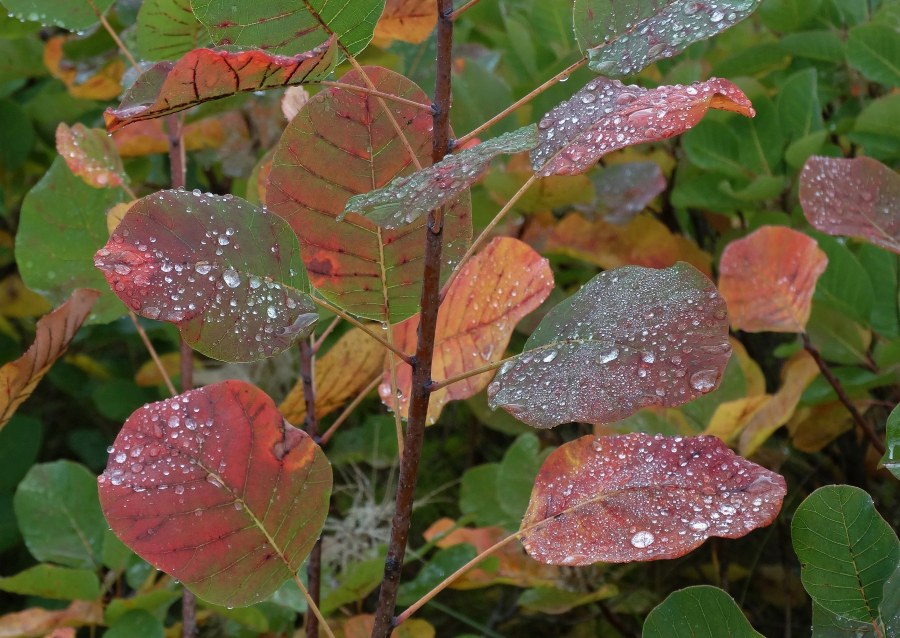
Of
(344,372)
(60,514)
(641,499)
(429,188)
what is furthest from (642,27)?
(60,514)

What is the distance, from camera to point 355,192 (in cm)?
59

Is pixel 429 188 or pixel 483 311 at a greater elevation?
pixel 429 188

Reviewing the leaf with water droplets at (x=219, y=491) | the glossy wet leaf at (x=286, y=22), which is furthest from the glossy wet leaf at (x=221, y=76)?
the leaf with water droplets at (x=219, y=491)

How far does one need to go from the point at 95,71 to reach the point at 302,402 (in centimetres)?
77

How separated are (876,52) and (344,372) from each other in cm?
70

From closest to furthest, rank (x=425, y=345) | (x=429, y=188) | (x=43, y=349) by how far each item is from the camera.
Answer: (x=429, y=188), (x=425, y=345), (x=43, y=349)

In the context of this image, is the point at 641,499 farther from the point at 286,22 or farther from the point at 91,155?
the point at 91,155

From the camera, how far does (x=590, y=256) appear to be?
44.4 inches

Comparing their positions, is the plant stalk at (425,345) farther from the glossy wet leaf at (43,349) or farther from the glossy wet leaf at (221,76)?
the glossy wet leaf at (43,349)

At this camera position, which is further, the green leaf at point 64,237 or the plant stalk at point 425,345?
the green leaf at point 64,237

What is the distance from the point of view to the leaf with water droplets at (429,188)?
408 millimetres

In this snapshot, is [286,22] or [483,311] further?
[483,311]

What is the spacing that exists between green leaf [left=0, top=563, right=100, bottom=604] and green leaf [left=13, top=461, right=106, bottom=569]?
92mm

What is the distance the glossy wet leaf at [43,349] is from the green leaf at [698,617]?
0.48 meters
